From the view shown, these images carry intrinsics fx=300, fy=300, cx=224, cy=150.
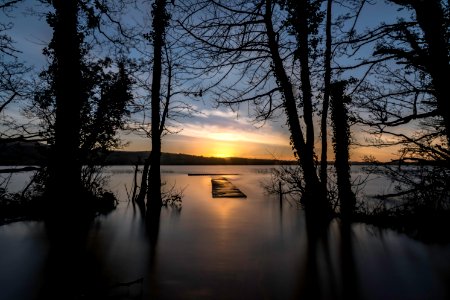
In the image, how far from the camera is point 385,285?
5.30m

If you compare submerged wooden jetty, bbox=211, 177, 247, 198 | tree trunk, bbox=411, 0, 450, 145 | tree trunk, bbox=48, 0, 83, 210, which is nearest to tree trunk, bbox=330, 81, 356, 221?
tree trunk, bbox=411, 0, 450, 145

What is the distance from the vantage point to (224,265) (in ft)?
21.5

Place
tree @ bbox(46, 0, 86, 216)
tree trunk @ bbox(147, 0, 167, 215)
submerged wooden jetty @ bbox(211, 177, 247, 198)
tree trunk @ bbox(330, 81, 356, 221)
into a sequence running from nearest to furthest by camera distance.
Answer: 1. tree @ bbox(46, 0, 86, 216)
2. tree trunk @ bbox(147, 0, 167, 215)
3. tree trunk @ bbox(330, 81, 356, 221)
4. submerged wooden jetty @ bbox(211, 177, 247, 198)

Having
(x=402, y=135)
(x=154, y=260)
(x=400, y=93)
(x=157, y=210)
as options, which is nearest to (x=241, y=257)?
(x=154, y=260)

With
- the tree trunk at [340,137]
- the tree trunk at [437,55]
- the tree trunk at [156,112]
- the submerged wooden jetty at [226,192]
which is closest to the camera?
the tree trunk at [437,55]

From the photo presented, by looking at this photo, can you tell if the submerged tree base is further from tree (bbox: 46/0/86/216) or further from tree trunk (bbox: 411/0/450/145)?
tree trunk (bbox: 411/0/450/145)

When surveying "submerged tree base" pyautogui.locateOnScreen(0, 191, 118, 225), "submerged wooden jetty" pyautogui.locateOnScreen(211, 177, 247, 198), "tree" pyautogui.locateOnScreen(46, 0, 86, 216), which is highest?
"tree" pyautogui.locateOnScreen(46, 0, 86, 216)

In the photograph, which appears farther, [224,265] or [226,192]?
[226,192]

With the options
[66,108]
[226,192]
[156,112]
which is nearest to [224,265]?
[66,108]

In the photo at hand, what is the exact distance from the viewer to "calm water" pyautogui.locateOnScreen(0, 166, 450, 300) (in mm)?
4988

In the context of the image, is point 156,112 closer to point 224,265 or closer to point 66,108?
point 66,108

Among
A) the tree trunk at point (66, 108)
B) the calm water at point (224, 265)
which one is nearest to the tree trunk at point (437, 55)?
the calm water at point (224, 265)

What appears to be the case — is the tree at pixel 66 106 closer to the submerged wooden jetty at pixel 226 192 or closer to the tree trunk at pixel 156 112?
the tree trunk at pixel 156 112

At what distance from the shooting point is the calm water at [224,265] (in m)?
4.99
